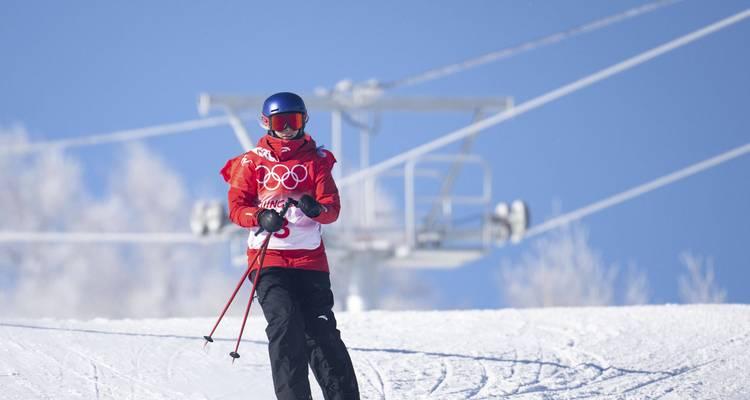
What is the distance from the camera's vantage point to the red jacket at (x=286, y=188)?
737 centimetres

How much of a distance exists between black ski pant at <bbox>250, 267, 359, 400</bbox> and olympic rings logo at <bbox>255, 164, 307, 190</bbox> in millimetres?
415

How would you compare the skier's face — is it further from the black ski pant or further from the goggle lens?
the black ski pant

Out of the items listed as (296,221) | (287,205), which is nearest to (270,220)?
(287,205)

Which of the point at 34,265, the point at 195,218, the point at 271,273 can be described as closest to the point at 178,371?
the point at 271,273

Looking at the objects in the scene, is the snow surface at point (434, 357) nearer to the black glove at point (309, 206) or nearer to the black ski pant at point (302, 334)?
the black ski pant at point (302, 334)

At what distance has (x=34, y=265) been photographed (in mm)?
44000

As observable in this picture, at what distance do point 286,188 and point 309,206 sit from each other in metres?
0.27

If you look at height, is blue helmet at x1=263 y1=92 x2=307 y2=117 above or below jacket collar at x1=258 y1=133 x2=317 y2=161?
above

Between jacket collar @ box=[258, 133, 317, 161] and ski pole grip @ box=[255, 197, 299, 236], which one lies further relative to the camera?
jacket collar @ box=[258, 133, 317, 161]

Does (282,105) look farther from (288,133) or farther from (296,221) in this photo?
(296,221)

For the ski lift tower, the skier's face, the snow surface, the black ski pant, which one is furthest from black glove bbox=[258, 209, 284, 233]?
the ski lift tower

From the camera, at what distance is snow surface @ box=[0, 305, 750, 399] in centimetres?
880

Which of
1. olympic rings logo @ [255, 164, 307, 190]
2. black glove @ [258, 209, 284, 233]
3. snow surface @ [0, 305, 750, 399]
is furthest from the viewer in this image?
snow surface @ [0, 305, 750, 399]

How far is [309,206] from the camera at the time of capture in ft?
23.5
